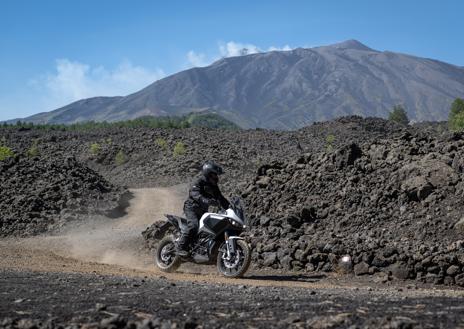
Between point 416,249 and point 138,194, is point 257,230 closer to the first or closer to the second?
point 416,249

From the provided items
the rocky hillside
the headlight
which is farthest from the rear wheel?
the rocky hillside

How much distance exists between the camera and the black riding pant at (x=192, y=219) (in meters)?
10.8

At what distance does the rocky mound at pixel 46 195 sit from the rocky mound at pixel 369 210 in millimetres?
7572

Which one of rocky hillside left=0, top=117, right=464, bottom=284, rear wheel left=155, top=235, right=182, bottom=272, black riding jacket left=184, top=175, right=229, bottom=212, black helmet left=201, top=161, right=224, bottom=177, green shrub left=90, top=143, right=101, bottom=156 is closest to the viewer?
black helmet left=201, top=161, right=224, bottom=177

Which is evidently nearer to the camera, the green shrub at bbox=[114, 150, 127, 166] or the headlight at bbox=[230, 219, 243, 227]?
the headlight at bbox=[230, 219, 243, 227]

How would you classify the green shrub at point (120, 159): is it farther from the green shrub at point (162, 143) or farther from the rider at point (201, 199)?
the rider at point (201, 199)

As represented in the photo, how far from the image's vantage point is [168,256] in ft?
37.9

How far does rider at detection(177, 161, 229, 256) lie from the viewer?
10.5 m

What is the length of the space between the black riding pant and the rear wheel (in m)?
0.55

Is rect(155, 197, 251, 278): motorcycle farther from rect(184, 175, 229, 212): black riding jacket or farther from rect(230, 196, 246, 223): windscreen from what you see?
rect(184, 175, 229, 212): black riding jacket

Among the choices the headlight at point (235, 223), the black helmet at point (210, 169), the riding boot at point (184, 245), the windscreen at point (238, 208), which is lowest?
the riding boot at point (184, 245)

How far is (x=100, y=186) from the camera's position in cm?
2689

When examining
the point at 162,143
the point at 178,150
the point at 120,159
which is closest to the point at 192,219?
the point at 178,150

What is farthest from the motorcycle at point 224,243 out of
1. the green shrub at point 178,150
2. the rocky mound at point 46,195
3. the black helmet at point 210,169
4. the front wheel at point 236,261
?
the green shrub at point 178,150
